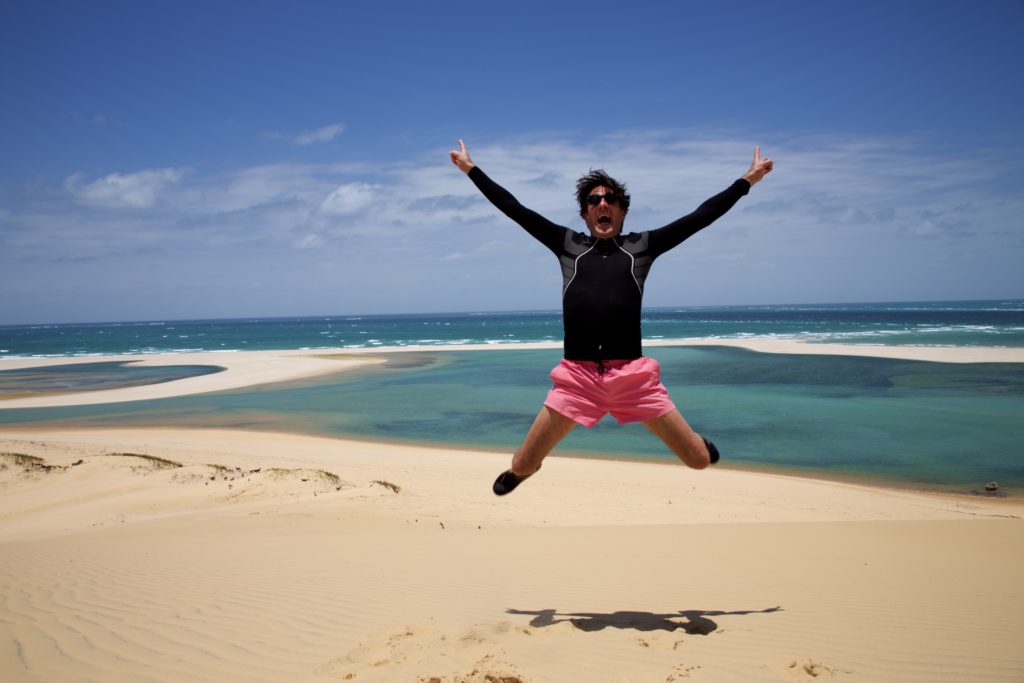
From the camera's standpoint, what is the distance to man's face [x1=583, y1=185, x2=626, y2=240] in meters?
4.64

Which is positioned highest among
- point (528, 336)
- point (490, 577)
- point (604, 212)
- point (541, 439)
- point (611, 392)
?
point (604, 212)

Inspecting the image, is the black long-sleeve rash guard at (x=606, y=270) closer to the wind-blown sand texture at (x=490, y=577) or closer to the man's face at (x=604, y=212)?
the man's face at (x=604, y=212)

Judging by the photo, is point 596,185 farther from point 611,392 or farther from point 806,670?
point 806,670

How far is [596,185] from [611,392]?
1.51m

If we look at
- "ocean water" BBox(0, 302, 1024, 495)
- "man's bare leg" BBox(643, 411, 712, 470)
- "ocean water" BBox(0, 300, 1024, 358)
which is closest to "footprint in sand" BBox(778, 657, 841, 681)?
"man's bare leg" BBox(643, 411, 712, 470)

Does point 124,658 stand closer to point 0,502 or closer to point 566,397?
point 566,397

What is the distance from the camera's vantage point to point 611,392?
4348 mm

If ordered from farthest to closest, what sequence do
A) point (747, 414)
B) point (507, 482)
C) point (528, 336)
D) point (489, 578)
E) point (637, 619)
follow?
1. point (528, 336)
2. point (747, 414)
3. point (489, 578)
4. point (637, 619)
5. point (507, 482)

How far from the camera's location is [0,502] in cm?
1091

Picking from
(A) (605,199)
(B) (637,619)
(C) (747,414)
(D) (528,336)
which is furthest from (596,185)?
(D) (528,336)

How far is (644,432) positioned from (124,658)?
49.2ft

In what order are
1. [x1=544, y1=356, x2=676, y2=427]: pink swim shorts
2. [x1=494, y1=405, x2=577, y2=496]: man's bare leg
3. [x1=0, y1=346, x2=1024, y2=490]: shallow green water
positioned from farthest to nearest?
[x1=0, y1=346, x2=1024, y2=490]: shallow green water < [x1=494, y1=405, x2=577, y2=496]: man's bare leg < [x1=544, y1=356, x2=676, y2=427]: pink swim shorts

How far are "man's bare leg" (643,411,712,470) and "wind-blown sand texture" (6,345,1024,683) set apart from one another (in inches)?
52.6

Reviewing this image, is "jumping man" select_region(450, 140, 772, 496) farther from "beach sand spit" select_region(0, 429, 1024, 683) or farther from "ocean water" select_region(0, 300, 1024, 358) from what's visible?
"ocean water" select_region(0, 300, 1024, 358)
